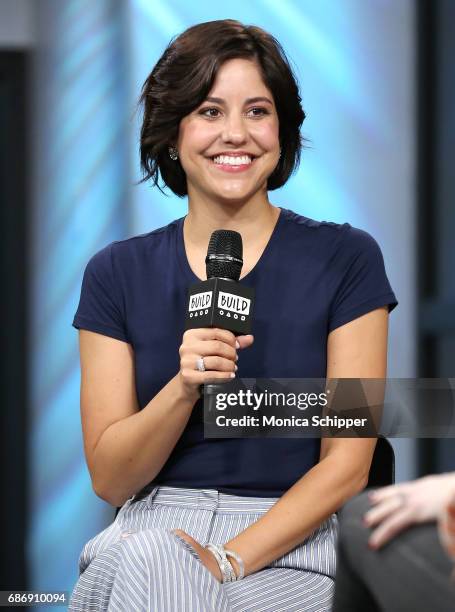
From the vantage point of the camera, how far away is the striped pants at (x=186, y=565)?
1.53m

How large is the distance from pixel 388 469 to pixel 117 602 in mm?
621

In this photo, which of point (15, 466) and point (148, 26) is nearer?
point (148, 26)

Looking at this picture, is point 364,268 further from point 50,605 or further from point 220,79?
point 50,605

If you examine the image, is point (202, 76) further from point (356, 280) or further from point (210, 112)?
point (356, 280)

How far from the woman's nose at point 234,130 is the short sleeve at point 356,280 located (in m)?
0.27

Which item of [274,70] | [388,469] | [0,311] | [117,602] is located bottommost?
[117,602]

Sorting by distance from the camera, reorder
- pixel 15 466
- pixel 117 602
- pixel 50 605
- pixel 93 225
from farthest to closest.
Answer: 1. pixel 15 466
2. pixel 93 225
3. pixel 50 605
4. pixel 117 602

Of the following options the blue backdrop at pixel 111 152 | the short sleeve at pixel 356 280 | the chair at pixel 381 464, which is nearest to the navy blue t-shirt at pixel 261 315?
the short sleeve at pixel 356 280

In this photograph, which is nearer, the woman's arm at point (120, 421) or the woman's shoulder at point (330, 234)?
the woman's arm at point (120, 421)

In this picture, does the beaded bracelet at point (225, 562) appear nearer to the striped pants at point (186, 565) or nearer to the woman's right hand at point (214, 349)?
the striped pants at point (186, 565)

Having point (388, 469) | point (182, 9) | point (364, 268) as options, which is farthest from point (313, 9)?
point (388, 469)

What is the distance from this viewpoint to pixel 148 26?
275cm

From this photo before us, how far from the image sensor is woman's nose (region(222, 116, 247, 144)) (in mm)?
1897

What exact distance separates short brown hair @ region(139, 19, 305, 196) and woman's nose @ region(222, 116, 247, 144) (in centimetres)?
7
